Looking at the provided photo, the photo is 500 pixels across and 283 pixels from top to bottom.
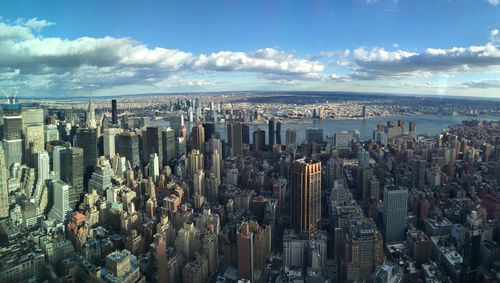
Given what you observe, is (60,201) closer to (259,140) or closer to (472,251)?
(472,251)

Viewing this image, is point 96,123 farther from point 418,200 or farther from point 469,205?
point 469,205

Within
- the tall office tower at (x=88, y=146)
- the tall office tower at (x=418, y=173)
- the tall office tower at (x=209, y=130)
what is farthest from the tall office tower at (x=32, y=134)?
the tall office tower at (x=418, y=173)

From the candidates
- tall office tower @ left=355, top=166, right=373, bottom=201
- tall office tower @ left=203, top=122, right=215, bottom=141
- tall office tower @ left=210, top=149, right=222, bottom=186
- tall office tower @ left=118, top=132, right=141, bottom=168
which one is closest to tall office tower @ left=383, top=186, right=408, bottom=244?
tall office tower @ left=355, top=166, right=373, bottom=201

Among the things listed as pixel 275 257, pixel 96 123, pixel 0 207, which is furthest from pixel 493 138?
pixel 96 123

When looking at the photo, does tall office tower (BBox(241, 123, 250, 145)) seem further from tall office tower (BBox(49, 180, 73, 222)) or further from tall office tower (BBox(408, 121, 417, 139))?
tall office tower (BBox(49, 180, 73, 222))

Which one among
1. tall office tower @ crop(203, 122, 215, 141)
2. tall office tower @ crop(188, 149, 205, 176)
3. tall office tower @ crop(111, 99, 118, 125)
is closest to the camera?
tall office tower @ crop(111, 99, 118, 125)

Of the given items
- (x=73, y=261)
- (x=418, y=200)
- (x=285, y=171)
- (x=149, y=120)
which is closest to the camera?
(x=73, y=261)

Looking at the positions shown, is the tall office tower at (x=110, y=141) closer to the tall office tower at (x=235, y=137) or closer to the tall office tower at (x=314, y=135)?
the tall office tower at (x=235, y=137)
